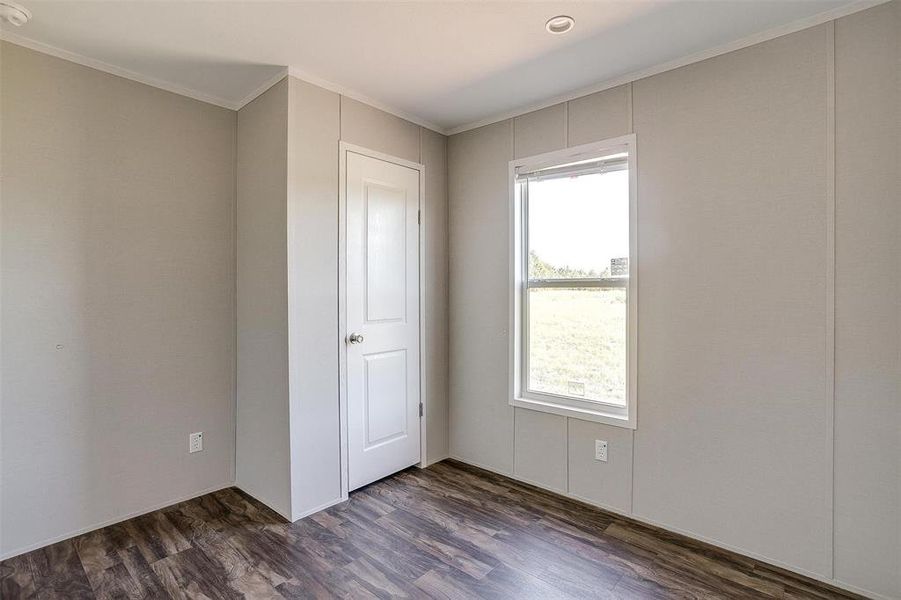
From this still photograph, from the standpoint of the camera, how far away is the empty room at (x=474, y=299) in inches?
76.9

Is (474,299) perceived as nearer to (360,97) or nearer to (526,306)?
(526,306)

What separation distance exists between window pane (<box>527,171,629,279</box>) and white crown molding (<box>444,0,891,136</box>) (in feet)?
1.58

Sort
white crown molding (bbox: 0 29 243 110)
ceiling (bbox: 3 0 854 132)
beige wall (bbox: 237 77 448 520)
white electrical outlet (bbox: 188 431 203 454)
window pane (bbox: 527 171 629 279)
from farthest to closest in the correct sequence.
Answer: white electrical outlet (bbox: 188 431 203 454) < window pane (bbox: 527 171 629 279) < beige wall (bbox: 237 77 448 520) < white crown molding (bbox: 0 29 243 110) < ceiling (bbox: 3 0 854 132)

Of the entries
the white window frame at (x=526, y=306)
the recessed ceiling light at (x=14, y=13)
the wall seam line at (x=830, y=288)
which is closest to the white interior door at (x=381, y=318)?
the white window frame at (x=526, y=306)

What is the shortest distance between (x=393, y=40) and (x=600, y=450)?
248 centimetres

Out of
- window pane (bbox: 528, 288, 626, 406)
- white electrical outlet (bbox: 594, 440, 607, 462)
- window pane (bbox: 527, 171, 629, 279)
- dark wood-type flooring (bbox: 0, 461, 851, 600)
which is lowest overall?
dark wood-type flooring (bbox: 0, 461, 851, 600)

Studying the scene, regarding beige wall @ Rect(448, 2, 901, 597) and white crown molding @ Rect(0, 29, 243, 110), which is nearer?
beige wall @ Rect(448, 2, 901, 597)

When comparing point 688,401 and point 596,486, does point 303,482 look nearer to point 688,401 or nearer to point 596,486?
point 596,486

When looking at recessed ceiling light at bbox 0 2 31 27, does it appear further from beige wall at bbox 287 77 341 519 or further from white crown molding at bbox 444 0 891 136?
white crown molding at bbox 444 0 891 136

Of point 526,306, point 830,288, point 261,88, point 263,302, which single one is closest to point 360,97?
point 261,88

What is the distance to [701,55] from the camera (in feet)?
7.50

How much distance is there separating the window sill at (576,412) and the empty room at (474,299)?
0.14ft

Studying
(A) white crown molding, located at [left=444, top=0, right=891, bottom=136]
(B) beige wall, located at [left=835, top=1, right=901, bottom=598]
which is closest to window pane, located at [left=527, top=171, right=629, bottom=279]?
→ (A) white crown molding, located at [left=444, top=0, right=891, bottom=136]

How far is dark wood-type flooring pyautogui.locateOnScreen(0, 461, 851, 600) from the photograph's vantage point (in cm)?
195
